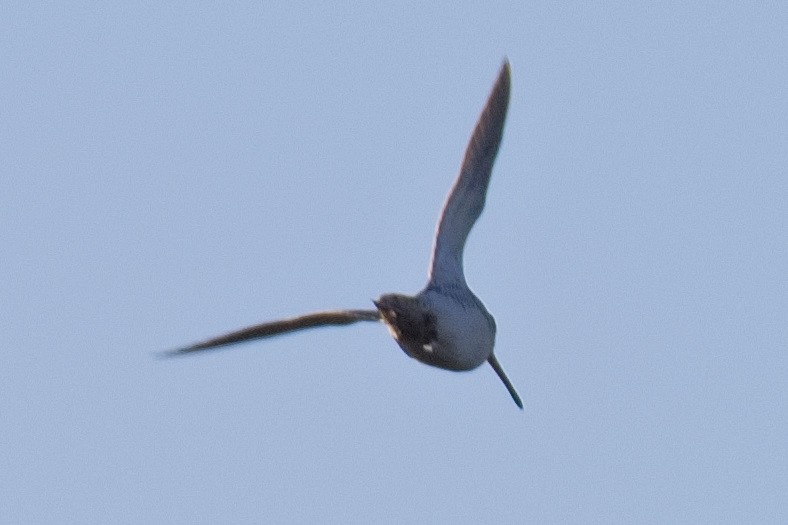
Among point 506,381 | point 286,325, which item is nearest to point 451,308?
point 286,325

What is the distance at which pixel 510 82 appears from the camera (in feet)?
73.2

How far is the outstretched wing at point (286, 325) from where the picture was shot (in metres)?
20.2

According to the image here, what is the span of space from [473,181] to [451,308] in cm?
219

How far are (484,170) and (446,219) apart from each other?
708 millimetres

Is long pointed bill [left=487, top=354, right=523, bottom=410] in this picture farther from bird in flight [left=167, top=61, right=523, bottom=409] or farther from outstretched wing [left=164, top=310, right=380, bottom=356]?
outstretched wing [left=164, top=310, right=380, bottom=356]

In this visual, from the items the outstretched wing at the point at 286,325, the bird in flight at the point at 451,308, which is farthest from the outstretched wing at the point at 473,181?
the outstretched wing at the point at 286,325

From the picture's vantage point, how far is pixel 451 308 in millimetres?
20203

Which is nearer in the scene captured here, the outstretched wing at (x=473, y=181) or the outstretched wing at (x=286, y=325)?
the outstretched wing at (x=286, y=325)

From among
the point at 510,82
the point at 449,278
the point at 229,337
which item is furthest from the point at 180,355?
the point at 510,82

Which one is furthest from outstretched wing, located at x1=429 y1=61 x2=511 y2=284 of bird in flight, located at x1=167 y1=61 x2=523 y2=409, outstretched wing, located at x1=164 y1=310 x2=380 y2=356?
outstretched wing, located at x1=164 y1=310 x2=380 y2=356

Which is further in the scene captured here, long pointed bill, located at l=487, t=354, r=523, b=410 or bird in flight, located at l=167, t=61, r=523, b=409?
long pointed bill, located at l=487, t=354, r=523, b=410

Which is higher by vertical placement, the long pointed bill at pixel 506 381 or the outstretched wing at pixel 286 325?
the outstretched wing at pixel 286 325

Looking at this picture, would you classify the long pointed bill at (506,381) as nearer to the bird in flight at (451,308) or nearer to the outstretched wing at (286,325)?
the bird in flight at (451,308)

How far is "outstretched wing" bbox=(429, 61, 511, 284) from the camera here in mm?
21561
